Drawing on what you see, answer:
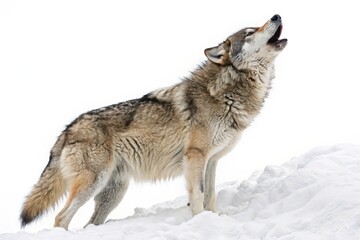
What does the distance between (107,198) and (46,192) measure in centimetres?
91

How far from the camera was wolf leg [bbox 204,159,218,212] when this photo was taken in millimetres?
7133

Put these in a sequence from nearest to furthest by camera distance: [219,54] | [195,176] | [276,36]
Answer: [195,176], [276,36], [219,54]

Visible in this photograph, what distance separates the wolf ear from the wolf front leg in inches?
55.7

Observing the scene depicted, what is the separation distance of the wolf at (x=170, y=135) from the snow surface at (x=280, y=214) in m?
0.66

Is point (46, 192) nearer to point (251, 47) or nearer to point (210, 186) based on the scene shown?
point (210, 186)

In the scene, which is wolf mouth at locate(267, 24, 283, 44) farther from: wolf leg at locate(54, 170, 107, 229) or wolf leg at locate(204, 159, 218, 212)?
wolf leg at locate(54, 170, 107, 229)

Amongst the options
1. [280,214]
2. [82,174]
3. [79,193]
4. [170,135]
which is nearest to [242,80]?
[170,135]

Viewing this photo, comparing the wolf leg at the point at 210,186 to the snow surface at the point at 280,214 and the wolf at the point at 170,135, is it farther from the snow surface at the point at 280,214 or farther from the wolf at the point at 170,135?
the snow surface at the point at 280,214

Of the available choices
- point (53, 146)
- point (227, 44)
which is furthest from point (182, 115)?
point (53, 146)

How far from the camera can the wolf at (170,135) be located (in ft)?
22.7

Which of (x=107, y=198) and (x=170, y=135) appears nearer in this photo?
(x=170, y=135)

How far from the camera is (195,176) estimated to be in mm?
6754

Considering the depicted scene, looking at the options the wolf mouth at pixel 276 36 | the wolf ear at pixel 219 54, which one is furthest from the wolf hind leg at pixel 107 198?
the wolf mouth at pixel 276 36

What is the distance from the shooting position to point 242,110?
706 cm
